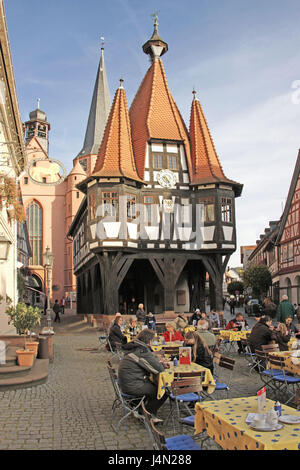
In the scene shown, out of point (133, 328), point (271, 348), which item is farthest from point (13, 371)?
point (271, 348)

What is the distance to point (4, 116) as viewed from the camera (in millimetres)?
15016

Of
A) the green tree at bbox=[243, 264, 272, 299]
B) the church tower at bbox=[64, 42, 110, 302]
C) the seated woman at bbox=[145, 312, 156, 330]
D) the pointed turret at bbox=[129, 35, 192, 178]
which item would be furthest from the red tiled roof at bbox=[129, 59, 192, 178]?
the church tower at bbox=[64, 42, 110, 302]

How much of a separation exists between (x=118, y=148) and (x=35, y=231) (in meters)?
41.8

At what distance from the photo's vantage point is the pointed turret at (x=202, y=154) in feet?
84.7

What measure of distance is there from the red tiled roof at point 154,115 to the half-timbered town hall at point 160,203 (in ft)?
0.23

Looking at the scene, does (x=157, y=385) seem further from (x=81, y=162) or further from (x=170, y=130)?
(x=81, y=162)

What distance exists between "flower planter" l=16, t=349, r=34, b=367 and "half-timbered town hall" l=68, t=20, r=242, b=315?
12895mm

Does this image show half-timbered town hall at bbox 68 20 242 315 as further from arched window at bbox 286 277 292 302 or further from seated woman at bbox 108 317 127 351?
arched window at bbox 286 277 292 302

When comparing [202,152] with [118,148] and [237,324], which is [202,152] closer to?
[118,148]

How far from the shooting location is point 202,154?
2672 centimetres

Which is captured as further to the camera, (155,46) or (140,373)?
(155,46)

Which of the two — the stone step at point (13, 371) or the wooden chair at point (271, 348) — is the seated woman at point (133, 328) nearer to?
the stone step at point (13, 371)

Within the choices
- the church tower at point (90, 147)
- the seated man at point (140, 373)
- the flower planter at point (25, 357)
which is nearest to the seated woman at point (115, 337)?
the flower planter at point (25, 357)

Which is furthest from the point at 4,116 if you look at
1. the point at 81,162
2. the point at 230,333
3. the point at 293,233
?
the point at 81,162
